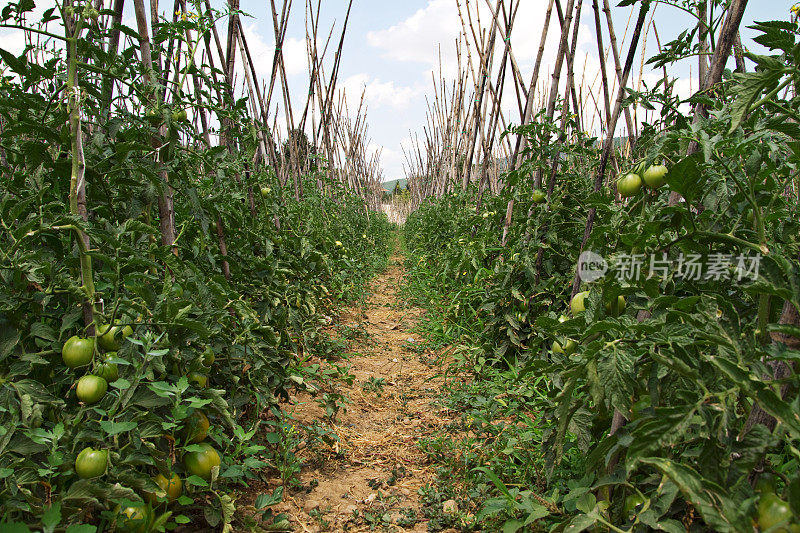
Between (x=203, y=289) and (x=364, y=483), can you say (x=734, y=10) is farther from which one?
(x=364, y=483)

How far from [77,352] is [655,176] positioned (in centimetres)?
157

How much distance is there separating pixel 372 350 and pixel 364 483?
5.37 feet

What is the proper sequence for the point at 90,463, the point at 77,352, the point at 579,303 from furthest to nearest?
the point at 579,303, the point at 77,352, the point at 90,463

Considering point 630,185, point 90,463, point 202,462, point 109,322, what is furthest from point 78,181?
point 630,185

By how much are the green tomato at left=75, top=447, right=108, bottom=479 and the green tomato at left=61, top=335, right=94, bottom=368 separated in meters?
0.23

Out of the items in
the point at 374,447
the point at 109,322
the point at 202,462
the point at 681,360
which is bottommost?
the point at 374,447

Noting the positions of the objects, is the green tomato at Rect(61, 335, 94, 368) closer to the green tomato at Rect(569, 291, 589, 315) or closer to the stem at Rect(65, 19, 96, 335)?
the stem at Rect(65, 19, 96, 335)

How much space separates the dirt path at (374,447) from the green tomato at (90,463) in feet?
2.31

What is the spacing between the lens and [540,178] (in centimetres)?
277

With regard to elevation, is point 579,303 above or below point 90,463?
above

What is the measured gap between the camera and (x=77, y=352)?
1180mm

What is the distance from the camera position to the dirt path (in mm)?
1632

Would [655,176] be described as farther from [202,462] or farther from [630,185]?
[202,462]

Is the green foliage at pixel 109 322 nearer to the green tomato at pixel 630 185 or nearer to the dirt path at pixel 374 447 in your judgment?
the dirt path at pixel 374 447
